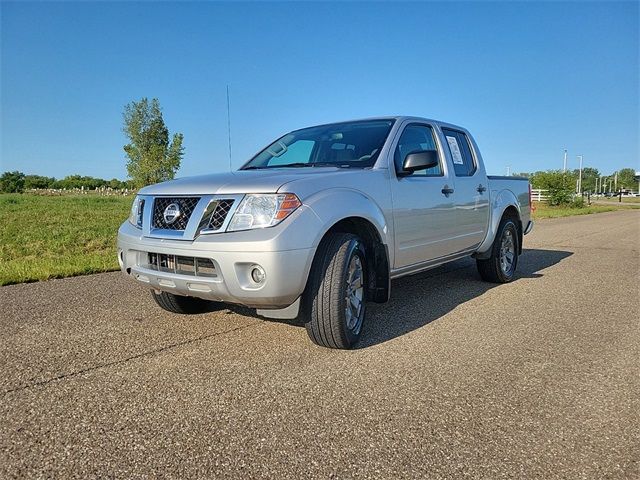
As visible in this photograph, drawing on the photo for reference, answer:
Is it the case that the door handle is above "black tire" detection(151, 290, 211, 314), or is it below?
above

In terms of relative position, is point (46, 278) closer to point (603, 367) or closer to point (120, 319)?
point (120, 319)

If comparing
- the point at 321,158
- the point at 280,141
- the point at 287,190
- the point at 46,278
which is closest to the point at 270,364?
the point at 287,190

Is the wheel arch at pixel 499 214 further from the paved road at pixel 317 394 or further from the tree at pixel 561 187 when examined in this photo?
the tree at pixel 561 187

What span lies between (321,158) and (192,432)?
9.27 feet

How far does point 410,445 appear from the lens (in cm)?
217

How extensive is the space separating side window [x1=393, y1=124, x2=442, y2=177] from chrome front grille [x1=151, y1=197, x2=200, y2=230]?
5.85 ft

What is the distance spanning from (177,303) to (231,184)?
147 centimetres

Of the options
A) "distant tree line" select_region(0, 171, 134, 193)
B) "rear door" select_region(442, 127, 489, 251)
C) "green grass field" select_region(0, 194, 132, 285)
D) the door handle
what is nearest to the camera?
the door handle

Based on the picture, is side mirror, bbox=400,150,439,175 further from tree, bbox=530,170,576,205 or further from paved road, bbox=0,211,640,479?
tree, bbox=530,170,576,205

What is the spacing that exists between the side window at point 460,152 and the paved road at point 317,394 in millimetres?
1531

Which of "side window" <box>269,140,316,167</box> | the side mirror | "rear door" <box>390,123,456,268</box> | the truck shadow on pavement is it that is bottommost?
the truck shadow on pavement

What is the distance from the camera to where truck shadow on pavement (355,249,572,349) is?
3.94 m

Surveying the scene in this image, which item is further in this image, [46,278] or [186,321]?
[46,278]

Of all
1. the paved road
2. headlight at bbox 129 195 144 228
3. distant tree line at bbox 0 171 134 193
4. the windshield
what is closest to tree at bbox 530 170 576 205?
the paved road
